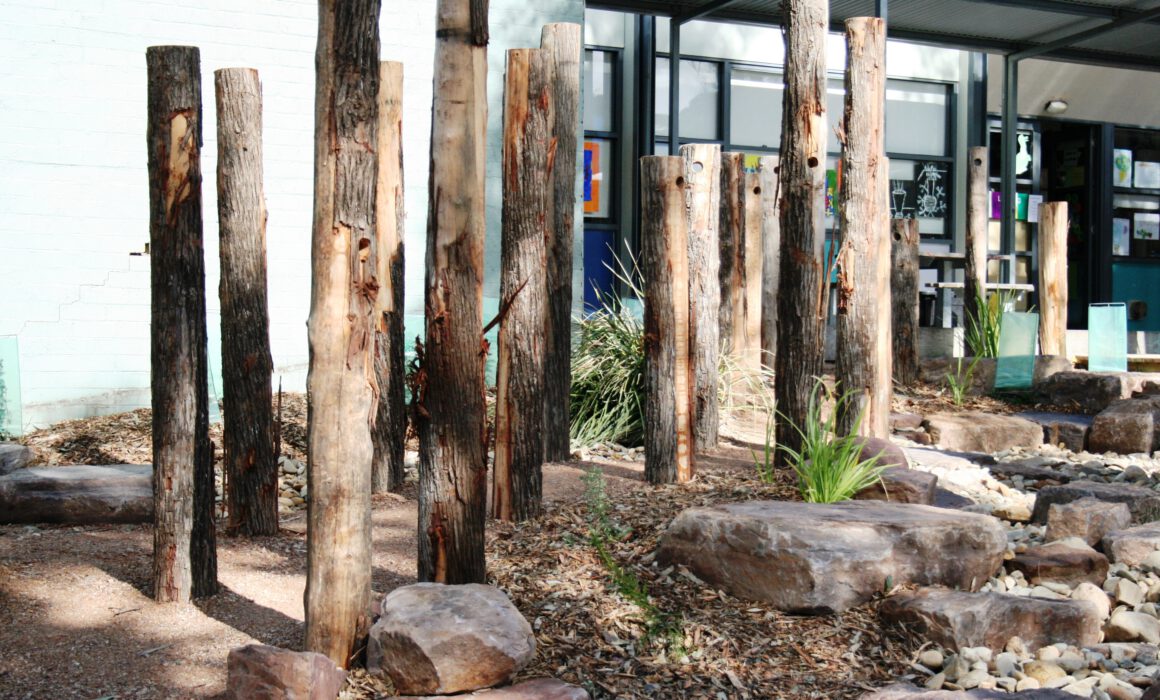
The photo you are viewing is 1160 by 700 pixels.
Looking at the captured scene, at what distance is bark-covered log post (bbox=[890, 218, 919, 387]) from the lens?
35.2 feet

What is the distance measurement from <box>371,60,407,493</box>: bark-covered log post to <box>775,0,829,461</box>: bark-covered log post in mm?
2156

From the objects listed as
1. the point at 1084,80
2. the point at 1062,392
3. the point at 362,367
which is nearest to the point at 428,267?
the point at 362,367

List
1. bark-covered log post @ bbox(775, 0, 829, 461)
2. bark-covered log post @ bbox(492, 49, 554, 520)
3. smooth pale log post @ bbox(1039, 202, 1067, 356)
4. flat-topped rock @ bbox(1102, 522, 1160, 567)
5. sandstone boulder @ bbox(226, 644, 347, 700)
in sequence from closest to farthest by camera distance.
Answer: sandstone boulder @ bbox(226, 644, 347, 700) → flat-topped rock @ bbox(1102, 522, 1160, 567) → bark-covered log post @ bbox(492, 49, 554, 520) → bark-covered log post @ bbox(775, 0, 829, 461) → smooth pale log post @ bbox(1039, 202, 1067, 356)

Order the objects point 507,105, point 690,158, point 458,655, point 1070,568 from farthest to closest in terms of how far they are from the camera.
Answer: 1. point 690,158
2. point 507,105
3. point 1070,568
4. point 458,655

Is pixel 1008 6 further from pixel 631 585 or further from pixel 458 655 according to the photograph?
pixel 458 655

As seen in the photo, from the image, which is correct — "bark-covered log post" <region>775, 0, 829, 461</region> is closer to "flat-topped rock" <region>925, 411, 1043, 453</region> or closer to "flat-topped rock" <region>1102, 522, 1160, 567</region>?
"flat-topped rock" <region>1102, 522, 1160, 567</region>

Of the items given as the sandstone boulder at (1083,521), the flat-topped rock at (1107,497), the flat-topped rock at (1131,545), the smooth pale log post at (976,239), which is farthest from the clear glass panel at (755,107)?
the flat-topped rock at (1131,545)

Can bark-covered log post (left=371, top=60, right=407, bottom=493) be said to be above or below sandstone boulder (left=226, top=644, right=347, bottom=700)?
above

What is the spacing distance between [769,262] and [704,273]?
2.78m

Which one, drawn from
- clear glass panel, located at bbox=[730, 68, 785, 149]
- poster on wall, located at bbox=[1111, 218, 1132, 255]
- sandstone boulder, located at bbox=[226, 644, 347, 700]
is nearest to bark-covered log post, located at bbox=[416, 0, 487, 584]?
sandstone boulder, located at bbox=[226, 644, 347, 700]

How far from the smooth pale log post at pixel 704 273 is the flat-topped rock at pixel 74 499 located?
319 cm

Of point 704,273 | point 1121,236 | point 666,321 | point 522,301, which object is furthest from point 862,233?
point 1121,236

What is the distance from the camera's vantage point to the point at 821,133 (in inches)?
257

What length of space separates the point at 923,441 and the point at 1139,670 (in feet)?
15.7
